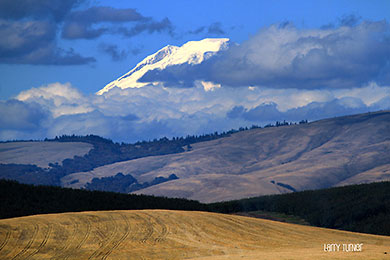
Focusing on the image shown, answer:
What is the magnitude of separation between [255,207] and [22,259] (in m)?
76.5

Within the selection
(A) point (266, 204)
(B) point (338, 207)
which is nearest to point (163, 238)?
(B) point (338, 207)

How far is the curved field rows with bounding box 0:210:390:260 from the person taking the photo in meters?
38.7

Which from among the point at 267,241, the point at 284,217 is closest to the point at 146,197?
the point at 284,217

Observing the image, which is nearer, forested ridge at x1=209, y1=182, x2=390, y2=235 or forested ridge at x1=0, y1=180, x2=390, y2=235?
forested ridge at x1=0, y1=180, x2=390, y2=235

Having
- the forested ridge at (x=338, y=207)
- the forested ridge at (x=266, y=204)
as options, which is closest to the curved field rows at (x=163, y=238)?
the forested ridge at (x=266, y=204)

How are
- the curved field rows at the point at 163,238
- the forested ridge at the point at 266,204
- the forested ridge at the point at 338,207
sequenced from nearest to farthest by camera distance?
the curved field rows at the point at 163,238 < the forested ridge at the point at 266,204 < the forested ridge at the point at 338,207

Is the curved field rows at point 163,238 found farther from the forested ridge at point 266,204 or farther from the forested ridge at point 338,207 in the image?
the forested ridge at point 338,207

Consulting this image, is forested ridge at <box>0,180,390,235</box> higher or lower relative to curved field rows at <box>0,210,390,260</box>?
higher

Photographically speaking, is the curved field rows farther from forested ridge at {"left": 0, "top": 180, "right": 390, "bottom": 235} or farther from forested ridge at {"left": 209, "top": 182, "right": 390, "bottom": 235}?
forested ridge at {"left": 209, "top": 182, "right": 390, "bottom": 235}

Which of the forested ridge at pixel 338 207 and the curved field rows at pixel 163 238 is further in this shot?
the forested ridge at pixel 338 207

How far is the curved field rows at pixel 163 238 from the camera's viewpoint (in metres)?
38.7

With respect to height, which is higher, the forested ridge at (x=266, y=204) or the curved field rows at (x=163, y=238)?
the forested ridge at (x=266, y=204)

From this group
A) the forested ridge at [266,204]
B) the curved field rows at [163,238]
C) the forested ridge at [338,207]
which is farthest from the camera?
the forested ridge at [338,207]

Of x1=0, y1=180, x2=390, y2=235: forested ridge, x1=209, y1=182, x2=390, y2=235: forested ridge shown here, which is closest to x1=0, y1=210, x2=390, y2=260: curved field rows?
x1=0, y1=180, x2=390, y2=235: forested ridge
